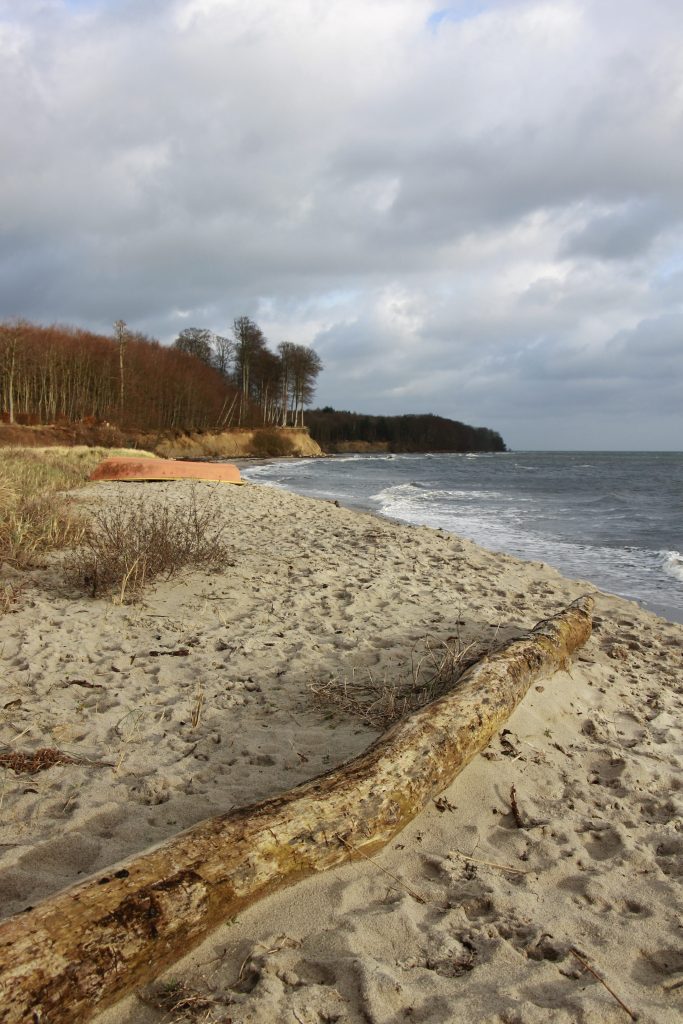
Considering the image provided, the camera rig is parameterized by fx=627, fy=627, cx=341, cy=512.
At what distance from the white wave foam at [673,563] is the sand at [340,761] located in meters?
4.22

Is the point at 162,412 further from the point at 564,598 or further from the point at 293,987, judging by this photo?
the point at 293,987

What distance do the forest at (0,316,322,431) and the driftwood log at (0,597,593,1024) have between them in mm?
45165

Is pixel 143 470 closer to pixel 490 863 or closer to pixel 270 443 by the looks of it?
pixel 490 863

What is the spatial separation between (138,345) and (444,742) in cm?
6539

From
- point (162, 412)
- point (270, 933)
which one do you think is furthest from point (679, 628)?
point (162, 412)

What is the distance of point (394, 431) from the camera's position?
11356 cm

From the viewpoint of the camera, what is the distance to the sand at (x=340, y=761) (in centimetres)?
212

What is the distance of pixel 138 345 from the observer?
62.7 m

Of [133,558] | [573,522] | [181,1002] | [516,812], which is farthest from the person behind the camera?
[573,522]

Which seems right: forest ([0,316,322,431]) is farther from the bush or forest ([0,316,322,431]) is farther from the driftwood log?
the driftwood log

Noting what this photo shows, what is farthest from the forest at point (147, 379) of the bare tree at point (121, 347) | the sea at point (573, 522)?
the sea at point (573, 522)

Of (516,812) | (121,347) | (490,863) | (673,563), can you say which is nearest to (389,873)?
(490,863)

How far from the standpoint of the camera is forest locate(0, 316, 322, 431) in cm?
4878

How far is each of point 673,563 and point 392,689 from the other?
9.09m
